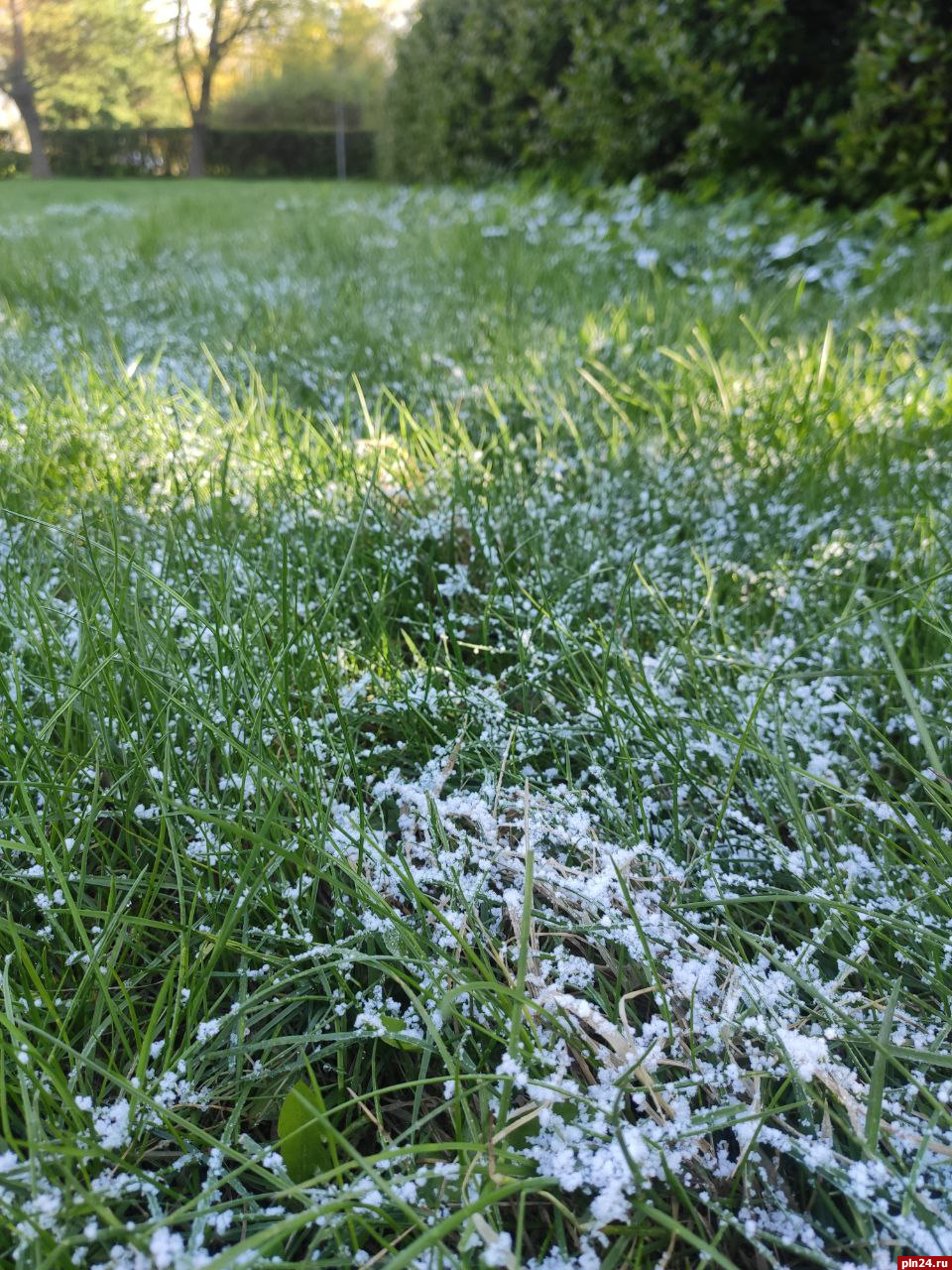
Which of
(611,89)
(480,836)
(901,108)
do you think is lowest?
(480,836)

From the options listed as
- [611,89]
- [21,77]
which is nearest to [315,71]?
[21,77]

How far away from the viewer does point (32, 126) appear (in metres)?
9.75

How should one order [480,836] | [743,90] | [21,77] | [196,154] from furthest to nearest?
[196,154] → [21,77] → [743,90] → [480,836]

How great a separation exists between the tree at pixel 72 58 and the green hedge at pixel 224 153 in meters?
6.29

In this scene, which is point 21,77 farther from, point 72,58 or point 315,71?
point 315,71

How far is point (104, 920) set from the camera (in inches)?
33.6

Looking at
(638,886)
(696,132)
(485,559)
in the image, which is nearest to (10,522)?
(485,559)

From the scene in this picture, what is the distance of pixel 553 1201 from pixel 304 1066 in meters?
0.26

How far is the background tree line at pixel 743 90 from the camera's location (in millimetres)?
3668

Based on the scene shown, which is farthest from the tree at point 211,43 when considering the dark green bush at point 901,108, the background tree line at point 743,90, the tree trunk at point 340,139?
the dark green bush at point 901,108

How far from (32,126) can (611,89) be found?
7.84 m

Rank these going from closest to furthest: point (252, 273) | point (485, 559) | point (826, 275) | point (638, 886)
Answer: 1. point (638, 886)
2. point (485, 559)
3. point (826, 275)
4. point (252, 273)

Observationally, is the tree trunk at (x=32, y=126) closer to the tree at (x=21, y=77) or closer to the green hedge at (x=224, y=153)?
the tree at (x=21, y=77)

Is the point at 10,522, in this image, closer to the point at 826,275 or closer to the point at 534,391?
the point at 534,391
